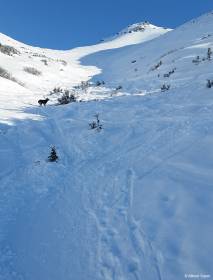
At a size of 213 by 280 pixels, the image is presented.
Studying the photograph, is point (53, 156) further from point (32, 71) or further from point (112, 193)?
point (32, 71)

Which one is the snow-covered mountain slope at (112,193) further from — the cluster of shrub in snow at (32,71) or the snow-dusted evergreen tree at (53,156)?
the cluster of shrub in snow at (32,71)

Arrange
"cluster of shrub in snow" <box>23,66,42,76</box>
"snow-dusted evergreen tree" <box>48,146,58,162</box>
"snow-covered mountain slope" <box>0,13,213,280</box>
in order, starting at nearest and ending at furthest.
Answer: "snow-covered mountain slope" <box>0,13,213,280</box>
"snow-dusted evergreen tree" <box>48,146,58,162</box>
"cluster of shrub in snow" <box>23,66,42,76</box>

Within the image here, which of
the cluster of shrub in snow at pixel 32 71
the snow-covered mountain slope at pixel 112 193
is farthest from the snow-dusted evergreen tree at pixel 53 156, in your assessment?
the cluster of shrub in snow at pixel 32 71

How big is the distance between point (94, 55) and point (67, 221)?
49.4 meters

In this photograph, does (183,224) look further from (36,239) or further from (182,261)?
(36,239)

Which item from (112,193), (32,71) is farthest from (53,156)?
(32,71)

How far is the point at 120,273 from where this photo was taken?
4.86 metres

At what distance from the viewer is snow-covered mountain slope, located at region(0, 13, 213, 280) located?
506cm

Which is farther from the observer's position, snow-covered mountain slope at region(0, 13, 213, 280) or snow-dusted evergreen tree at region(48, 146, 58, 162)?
snow-dusted evergreen tree at region(48, 146, 58, 162)

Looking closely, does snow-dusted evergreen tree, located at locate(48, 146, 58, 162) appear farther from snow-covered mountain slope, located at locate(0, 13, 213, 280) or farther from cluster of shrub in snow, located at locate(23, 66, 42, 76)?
cluster of shrub in snow, located at locate(23, 66, 42, 76)

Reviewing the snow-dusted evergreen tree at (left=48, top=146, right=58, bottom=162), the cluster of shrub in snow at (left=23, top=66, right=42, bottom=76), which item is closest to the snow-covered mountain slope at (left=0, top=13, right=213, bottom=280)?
the snow-dusted evergreen tree at (left=48, top=146, right=58, bottom=162)

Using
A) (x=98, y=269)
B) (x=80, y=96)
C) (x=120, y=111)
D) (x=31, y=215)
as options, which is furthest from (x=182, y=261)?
(x=80, y=96)

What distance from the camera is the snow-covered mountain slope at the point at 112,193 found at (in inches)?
199

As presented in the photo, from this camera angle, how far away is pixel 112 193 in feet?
22.6
